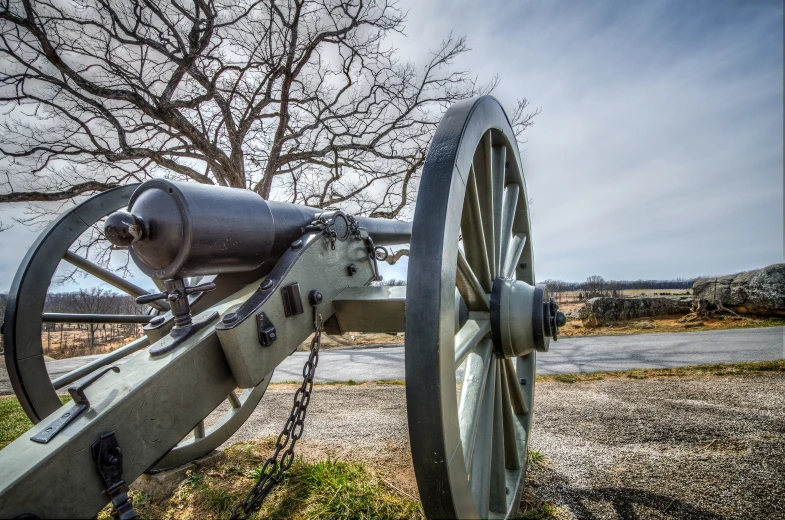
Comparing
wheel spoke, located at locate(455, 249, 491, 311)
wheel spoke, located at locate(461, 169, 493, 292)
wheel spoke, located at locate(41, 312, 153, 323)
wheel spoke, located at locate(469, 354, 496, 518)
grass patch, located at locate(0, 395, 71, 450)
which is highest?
wheel spoke, located at locate(461, 169, 493, 292)

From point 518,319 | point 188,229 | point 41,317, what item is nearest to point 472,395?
point 518,319

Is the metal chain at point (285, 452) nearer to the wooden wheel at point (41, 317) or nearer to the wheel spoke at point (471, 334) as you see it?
the wheel spoke at point (471, 334)

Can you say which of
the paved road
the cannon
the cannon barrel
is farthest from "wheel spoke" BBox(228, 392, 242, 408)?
the paved road

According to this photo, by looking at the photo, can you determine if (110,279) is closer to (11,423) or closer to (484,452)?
(484,452)

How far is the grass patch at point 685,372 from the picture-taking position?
5.57m

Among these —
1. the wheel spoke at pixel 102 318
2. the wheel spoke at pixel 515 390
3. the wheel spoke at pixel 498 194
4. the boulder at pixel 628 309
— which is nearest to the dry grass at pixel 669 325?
the boulder at pixel 628 309

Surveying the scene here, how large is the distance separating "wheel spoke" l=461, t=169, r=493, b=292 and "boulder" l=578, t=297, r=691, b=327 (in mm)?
13211

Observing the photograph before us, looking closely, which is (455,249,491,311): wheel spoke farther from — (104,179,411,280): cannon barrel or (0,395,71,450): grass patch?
(0,395,71,450): grass patch

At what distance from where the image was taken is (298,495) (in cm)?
275

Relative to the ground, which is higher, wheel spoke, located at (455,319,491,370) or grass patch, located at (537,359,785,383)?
Result: wheel spoke, located at (455,319,491,370)

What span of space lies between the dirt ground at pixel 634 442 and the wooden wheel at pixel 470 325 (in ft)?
2.35

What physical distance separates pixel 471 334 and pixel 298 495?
172 cm

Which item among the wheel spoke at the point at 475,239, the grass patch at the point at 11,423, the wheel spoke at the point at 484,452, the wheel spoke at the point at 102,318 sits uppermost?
the wheel spoke at the point at 475,239

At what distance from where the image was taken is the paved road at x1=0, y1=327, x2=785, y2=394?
7.19 metres
